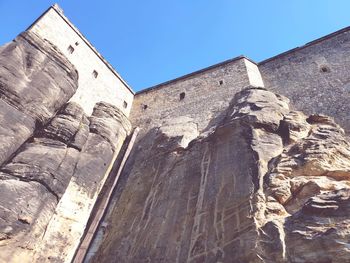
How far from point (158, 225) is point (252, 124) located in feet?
9.60

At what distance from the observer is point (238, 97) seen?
359 inches

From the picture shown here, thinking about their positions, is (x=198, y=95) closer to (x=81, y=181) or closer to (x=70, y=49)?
(x=70, y=49)

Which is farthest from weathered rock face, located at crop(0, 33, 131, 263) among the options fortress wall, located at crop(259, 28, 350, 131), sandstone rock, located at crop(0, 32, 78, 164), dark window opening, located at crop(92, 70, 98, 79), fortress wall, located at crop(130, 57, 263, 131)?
fortress wall, located at crop(259, 28, 350, 131)

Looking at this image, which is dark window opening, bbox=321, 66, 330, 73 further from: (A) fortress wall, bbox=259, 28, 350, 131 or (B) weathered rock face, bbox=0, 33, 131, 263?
(B) weathered rock face, bbox=0, 33, 131, 263

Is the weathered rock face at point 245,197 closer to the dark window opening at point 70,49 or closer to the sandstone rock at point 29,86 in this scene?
the sandstone rock at point 29,86

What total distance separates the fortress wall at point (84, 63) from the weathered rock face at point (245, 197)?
463 centimetres

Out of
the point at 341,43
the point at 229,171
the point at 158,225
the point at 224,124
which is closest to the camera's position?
the point at 229,171

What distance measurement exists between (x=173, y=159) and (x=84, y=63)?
643 cm

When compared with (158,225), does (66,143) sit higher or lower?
higher

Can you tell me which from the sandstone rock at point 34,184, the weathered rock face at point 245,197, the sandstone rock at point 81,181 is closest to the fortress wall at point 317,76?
the weathered rock face at point 245,197

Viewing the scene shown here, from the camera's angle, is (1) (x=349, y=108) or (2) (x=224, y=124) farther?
(1) (x=349, y=108)

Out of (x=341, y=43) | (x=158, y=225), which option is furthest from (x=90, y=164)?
(x=341, y=43)

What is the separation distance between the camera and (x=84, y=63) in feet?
41.0

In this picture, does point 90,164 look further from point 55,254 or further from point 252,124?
point 252,124
